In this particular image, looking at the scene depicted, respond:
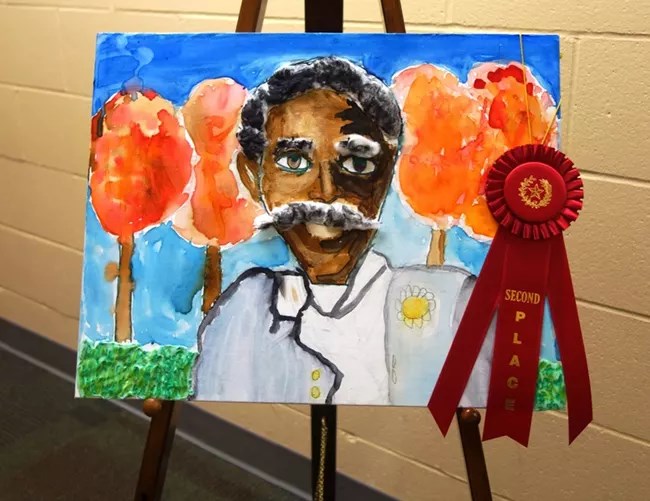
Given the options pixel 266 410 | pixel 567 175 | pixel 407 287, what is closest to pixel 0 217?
pixel 266 410

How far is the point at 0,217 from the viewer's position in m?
2.00

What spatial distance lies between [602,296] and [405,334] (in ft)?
1.81

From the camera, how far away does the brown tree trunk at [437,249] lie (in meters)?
0.79

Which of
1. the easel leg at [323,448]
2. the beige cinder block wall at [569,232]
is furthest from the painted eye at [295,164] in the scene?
the beige cinder block wall at [569,232]

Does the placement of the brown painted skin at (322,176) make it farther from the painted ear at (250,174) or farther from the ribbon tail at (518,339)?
the ribbon tail at (518,339)

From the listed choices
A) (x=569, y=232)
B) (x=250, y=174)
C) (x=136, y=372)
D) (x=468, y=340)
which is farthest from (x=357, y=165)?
(x=569, y=232)

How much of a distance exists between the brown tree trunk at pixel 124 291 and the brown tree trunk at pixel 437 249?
0.34 meters

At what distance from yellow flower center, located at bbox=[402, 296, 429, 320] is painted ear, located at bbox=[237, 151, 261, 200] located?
0.67ft

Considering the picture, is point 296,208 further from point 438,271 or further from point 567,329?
point 567,329

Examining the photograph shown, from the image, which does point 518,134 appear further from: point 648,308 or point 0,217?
point 0,217

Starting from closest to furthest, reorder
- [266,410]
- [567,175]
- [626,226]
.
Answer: [567,175] < [626,226] < [266,410]

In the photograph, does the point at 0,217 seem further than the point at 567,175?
Yes

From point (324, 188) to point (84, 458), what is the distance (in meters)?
1.23

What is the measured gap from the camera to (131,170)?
2.63 ft
